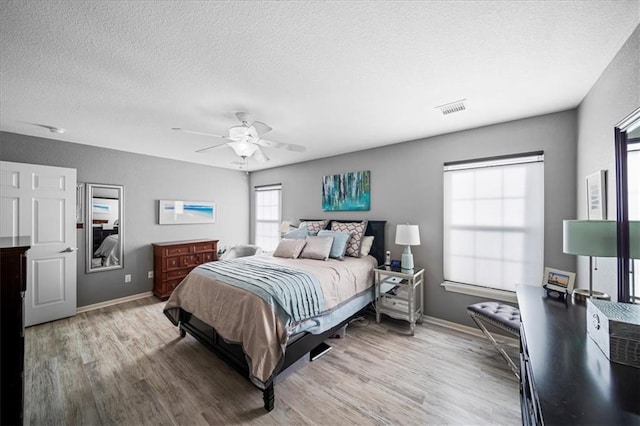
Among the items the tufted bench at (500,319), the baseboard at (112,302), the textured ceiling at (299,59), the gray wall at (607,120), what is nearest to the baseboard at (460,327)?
the tufted bench at (500,319)

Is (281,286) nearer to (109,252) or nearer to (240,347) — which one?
(240,347)

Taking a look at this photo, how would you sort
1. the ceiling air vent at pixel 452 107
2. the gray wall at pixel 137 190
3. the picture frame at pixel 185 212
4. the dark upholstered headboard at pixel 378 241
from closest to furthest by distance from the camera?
the ceiling air vent at pixel 452 107 → the gray wall at pixel 137 190 → the dark upholstered headboard at pixel 378 241 → the picture frame at pixel 185 212

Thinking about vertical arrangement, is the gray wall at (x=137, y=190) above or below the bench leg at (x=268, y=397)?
above

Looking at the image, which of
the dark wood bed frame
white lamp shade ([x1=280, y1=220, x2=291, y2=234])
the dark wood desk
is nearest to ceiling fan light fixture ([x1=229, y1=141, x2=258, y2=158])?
the dark wood bed frame

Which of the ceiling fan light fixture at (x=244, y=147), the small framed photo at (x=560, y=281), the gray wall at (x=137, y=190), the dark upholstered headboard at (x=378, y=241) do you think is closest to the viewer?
the small framed photo at (x=560, y=281)

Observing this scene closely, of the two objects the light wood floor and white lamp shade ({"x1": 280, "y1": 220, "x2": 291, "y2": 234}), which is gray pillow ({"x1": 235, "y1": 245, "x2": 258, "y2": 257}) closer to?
white lamp shade ({"x1": 280, "y1": 220, "x2": 291, "y2": 234})

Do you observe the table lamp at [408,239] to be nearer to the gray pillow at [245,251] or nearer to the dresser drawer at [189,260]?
the gray pillow at [245,251]

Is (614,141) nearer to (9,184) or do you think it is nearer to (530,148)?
(530,148)

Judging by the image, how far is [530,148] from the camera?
8.61 ft

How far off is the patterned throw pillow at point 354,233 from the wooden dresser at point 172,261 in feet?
8.55

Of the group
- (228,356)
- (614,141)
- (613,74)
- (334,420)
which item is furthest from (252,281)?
(613,74)

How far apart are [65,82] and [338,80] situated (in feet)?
7.12

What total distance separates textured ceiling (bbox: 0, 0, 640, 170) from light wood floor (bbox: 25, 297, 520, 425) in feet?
8.12

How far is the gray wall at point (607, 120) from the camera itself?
4.69ft
